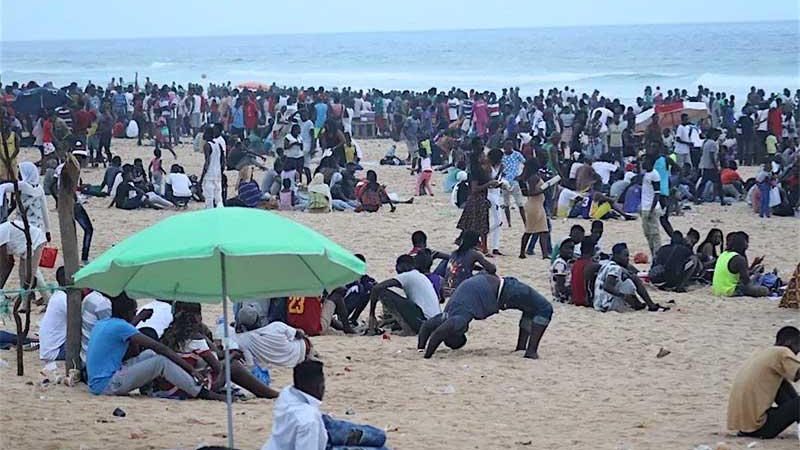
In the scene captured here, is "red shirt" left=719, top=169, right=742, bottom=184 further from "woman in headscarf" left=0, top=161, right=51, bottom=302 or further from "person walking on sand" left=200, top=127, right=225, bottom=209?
"woman in headscarf" left=0, top=161, right=51, bottom=302

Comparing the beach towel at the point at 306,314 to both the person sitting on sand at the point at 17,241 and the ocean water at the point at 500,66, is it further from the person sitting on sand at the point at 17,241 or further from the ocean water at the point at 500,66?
the ocean water at the point at 500,66

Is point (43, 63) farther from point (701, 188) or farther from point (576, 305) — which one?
point (576, 305)

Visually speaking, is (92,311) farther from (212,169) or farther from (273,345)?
(212,169)

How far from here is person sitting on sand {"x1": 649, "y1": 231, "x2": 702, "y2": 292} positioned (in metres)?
13.9

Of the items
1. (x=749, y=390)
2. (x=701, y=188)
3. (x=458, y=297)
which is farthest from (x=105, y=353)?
(x=701, y=188)

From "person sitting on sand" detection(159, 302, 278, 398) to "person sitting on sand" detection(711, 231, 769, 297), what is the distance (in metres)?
6.19

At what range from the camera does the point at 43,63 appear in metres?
113

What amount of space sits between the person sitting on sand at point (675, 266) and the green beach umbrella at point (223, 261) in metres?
7.27

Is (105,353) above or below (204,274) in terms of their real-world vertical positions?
below

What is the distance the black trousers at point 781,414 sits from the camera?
25.3 ft

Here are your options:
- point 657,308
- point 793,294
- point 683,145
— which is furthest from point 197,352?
point 683,145

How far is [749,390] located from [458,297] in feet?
10.4

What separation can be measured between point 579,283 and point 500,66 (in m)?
76.9

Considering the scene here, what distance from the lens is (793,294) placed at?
1283 cm
